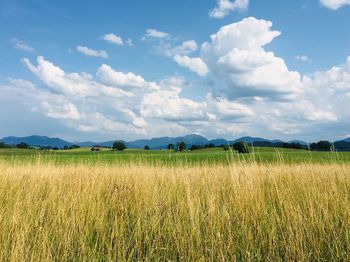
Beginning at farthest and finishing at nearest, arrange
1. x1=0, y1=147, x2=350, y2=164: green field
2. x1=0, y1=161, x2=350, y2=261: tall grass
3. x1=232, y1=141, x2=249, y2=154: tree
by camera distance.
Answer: x1=0, y1=147, x2=350, y2=164: green field → x1=232, y1=141, x2=249, y2=154: tree → x1=0, y1=161, x2=350, y2=261: tall grass

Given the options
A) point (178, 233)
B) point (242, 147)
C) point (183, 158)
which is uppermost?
point (242, 147)

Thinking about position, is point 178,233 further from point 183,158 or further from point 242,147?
point 183,158

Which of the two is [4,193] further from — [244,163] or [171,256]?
[244,163]

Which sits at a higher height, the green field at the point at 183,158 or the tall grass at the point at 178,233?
the green field at the point at 183,158

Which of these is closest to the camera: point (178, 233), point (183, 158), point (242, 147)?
point (178, 233)

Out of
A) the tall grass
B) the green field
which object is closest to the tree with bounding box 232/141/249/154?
the green field

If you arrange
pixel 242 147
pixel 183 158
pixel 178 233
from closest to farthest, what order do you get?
1. pixel 178 233
2. pixel 242 147
3. pixel 183 158

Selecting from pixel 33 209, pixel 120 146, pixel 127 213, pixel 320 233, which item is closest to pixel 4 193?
pixel 33 209

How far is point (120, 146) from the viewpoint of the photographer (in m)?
82.6

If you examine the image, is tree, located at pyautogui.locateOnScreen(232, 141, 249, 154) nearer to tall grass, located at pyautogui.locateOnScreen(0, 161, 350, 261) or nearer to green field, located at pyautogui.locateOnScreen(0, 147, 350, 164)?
green field, located at pyautogui.locateOnScreen(0, 147, 350, 164)

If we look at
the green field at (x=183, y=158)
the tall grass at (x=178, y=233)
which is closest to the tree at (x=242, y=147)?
the green field at (x=183, y=158)

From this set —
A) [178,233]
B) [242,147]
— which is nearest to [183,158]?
[242,147]

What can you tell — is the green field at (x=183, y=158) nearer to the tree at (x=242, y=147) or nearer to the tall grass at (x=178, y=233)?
the tree at (x=242, y=147)

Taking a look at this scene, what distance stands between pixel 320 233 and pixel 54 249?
115 inches
